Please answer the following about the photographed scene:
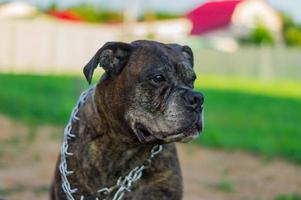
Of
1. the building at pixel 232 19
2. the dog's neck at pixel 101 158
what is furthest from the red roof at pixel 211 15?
the dog's neck at pixel 101 158

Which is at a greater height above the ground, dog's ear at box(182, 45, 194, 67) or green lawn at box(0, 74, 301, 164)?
dog's ear at box(182, 45, 194, 67)

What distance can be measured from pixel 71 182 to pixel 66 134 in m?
0.33

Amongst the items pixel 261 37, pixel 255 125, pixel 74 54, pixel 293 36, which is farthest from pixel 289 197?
pixel 293 36

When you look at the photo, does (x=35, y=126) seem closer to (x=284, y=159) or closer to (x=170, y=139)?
(x=284, y=159)

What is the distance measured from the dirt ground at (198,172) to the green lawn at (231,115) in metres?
0.57

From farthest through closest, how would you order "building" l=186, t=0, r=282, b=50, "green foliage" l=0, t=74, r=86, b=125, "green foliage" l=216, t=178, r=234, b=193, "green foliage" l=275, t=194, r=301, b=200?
1. "building" l=186, t=0, r=282, b=50
2. "green foliage" l=0, t=74, r=86, b=125
3. "green foliage" l=216, t=178, r=234, b=193
4. "green foliage" l=275, t=194, r=301, b=200

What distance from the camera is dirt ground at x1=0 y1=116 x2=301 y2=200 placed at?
25.5 feet

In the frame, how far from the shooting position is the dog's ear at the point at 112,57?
181 inches

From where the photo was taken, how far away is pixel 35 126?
12.3 metres

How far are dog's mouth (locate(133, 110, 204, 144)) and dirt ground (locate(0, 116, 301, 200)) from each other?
299 centimetres

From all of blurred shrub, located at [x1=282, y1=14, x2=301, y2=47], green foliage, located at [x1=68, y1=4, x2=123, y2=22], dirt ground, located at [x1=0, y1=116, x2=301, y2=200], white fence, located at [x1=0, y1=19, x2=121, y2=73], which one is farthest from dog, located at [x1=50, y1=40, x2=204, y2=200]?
green foliage, located at [x1=68, y1=4, x2=123, y2=22]

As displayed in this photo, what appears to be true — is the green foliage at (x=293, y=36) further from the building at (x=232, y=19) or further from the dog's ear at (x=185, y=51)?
the dog's ear at (x=185, y=51)

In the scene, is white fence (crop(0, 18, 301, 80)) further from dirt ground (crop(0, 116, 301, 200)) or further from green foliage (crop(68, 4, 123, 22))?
green foliage (crop(68, 4, 123, 22))

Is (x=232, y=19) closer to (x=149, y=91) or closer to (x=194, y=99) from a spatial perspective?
(x=149, y=91)
